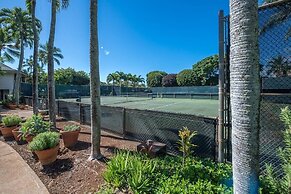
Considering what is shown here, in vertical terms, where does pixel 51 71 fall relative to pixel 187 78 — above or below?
below

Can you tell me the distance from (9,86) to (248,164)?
105ft

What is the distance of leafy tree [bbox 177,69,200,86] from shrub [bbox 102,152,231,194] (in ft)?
156

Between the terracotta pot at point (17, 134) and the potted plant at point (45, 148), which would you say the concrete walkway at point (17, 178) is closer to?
the potted plant at point (45, 148)

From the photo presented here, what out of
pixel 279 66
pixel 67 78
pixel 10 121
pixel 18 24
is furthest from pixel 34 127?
pixel 67 78

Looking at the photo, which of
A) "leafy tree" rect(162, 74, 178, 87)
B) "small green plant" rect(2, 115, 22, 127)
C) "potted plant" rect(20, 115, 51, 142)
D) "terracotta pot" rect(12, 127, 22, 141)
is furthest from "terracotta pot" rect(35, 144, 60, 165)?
"leafy tree" rect(162, 74, 178, 87)

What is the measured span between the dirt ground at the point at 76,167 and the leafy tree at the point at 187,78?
45522 millimetres

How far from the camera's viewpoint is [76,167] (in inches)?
177

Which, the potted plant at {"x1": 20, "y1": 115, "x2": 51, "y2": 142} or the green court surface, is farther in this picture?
the green court surface

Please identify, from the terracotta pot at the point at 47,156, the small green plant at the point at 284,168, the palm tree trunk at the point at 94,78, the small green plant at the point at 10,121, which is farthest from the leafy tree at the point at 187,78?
the small green plant at the point at 284,168

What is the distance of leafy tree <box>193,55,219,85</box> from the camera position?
46875 millimetres

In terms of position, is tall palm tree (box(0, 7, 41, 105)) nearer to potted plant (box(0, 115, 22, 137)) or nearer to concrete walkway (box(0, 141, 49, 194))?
potted plant (box(0, 115, 22, 137))

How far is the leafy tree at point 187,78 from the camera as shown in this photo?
4947 centimetres

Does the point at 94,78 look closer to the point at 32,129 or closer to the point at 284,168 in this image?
the point at 32,129

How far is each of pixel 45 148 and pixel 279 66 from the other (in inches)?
209
